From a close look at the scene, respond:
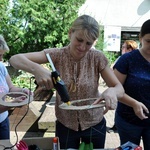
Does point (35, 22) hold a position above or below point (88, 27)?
below

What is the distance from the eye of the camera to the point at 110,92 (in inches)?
46.3

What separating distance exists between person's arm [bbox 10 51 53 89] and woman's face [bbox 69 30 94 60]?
0.17 meters

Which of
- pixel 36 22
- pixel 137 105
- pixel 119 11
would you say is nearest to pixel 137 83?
pixel 137 105

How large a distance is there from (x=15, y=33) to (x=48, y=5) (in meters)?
1.42

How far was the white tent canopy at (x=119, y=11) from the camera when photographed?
10.8 meters

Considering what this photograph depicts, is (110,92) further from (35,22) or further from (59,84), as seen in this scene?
(35,22)

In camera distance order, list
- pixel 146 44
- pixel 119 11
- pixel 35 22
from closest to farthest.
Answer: pixel 146 44
pixel 35 22
pixel 119 11

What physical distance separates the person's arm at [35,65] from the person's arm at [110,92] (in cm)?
28

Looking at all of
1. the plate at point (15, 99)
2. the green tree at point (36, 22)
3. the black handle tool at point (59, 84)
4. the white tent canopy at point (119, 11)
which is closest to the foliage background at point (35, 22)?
the green tree at point (36, 22)

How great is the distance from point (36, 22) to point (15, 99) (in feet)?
22.1

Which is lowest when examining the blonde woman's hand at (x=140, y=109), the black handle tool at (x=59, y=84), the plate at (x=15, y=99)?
the blonde woman's hand at (x=140, y=109)

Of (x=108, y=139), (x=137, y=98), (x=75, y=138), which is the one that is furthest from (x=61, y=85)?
(x=108, y=139)

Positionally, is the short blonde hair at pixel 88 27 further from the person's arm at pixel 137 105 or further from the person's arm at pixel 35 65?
the person's arm at pixel 137 105

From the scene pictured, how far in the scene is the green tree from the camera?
766cm
